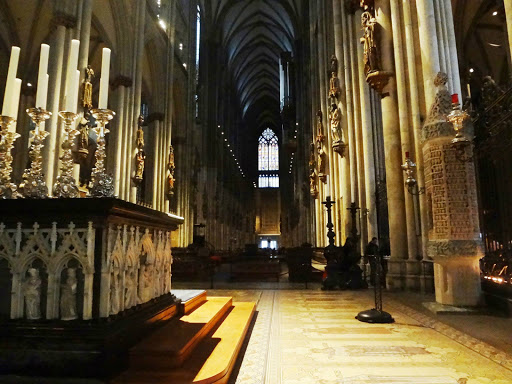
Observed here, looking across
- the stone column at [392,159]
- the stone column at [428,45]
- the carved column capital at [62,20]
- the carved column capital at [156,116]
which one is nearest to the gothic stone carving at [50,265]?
the stone column at [428,45]

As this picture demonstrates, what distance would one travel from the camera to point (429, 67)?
6.27 metres

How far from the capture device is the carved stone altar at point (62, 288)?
6.93 feet

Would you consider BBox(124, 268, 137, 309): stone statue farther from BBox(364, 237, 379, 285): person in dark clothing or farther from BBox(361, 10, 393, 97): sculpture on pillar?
BBox(361, 10, 393, 97): sculpture on pillar

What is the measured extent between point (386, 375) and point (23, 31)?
55.9 ft

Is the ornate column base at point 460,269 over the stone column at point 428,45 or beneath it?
beneath

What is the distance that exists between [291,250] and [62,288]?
8.41 metres

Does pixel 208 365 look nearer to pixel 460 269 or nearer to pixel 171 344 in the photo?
pixel 171 344

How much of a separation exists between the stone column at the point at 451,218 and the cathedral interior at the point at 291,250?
0.07 ft

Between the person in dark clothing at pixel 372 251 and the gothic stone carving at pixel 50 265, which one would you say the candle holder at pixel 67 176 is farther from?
the person in dark clothing at pixel 372 251

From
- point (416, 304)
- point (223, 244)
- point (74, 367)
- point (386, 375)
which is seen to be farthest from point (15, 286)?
point (223, 244)

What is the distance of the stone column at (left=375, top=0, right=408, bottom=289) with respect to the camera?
735 centimetres

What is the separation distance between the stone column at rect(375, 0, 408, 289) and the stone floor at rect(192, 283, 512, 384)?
7.23 ft

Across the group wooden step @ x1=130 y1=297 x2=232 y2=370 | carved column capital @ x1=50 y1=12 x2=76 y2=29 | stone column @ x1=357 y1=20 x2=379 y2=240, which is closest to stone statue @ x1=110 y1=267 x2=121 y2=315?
wooden step @ x1=130 y1=297 x2=232 y2=370

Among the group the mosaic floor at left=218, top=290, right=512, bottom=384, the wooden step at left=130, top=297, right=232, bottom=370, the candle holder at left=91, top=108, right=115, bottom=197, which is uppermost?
the candle holder at left=91, top=108, right=115, bottom=197
